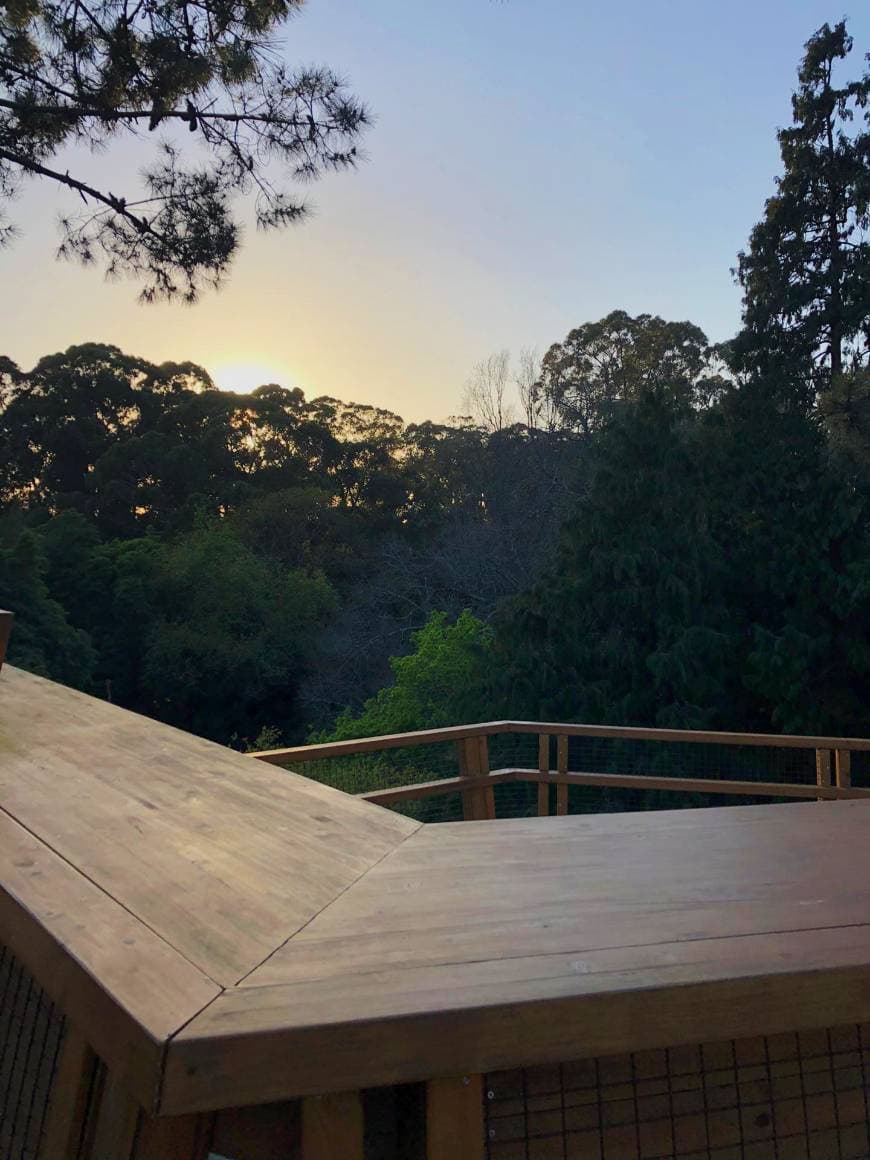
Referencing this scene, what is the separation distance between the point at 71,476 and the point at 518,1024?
2589 centimetres

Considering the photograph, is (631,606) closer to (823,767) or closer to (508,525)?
(508,525)

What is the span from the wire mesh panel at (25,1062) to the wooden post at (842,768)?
3.20 metres

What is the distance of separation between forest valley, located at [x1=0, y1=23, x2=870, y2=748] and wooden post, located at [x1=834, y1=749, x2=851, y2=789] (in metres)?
7.35

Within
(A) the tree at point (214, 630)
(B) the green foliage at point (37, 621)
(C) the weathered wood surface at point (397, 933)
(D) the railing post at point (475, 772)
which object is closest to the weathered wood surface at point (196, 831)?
(C) the weathered wood surface at point (397, 933)

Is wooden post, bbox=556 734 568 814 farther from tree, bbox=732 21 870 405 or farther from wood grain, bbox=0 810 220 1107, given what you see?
tree, bbox=732 21 870 405

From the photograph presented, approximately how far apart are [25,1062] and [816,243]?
15.3 metres

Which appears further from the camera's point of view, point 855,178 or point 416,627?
point 416,627

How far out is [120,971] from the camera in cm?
75

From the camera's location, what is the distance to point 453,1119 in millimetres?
701

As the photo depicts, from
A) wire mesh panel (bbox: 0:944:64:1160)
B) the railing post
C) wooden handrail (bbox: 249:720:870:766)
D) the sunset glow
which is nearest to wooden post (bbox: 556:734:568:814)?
wooden handrail (bbox: 249:720:870:766)

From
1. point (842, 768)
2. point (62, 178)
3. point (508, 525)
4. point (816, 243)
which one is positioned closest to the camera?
point (842, 768)

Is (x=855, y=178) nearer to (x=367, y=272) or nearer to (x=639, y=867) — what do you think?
(x=367, y=272)

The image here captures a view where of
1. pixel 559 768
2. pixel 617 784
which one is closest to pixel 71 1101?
pixel 559 768

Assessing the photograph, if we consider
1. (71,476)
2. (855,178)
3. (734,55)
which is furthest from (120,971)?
(71,476)
